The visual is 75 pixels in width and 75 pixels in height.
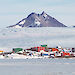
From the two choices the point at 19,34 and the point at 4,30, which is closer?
the point at 4,30

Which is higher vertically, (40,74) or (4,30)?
(4,30)

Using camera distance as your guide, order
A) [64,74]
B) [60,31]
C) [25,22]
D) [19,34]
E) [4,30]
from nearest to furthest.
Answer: [64,74] < [4,30] < [19,34] < [60,31] < [25,22]

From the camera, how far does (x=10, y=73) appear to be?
3566 centimetres

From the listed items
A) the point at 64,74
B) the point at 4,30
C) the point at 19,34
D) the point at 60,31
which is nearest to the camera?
the point at 64,74

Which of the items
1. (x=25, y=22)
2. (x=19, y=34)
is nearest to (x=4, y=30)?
(x=19, y=34)

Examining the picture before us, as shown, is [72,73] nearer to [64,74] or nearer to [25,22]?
[64,74]

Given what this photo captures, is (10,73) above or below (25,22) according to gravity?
below

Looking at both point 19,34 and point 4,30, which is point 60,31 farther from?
point 4,30

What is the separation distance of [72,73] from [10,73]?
5.16m

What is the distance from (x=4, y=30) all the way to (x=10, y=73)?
85.3 m

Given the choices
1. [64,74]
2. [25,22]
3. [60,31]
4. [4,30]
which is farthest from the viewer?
[25,22]

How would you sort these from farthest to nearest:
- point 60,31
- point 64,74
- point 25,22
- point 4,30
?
point 25,22 → point 60,31 → point 4,30 → point 64,74

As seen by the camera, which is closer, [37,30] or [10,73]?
[10,73]

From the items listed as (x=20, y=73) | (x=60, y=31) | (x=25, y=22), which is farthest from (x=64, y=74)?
(x=25, y=22)
